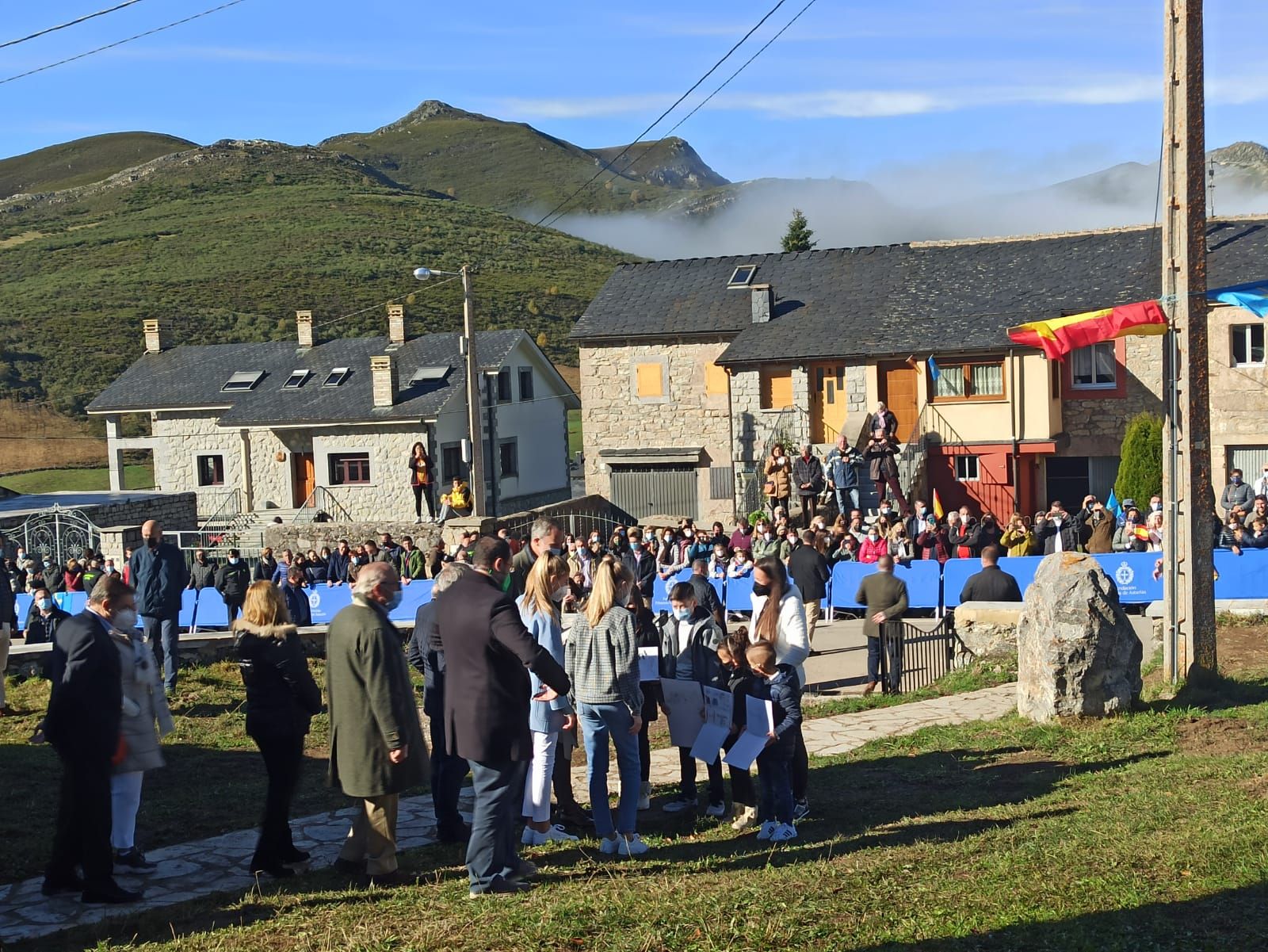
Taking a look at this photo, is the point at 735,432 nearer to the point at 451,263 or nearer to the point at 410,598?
the point at 410,598

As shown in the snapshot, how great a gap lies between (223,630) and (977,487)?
17599 millimetres

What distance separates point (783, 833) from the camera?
8070mm

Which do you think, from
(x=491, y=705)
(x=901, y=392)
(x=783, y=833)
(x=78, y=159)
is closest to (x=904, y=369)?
(x=901, y=392)

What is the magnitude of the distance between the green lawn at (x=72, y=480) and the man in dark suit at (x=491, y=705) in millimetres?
48062

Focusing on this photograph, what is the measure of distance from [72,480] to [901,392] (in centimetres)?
3666

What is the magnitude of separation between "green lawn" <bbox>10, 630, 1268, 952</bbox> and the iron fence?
4.24 m

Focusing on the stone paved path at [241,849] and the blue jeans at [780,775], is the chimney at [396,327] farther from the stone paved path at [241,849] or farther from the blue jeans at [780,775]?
the blue jeans at [780,775]

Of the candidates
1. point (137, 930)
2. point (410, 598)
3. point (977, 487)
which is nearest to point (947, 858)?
point (137, 930)

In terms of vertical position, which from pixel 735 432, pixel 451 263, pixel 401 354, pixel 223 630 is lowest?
pixel 223 630

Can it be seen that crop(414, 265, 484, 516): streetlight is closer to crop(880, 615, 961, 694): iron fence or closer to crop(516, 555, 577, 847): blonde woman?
crop(880, 615, 961, 694): iron fence

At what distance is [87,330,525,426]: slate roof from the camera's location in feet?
130

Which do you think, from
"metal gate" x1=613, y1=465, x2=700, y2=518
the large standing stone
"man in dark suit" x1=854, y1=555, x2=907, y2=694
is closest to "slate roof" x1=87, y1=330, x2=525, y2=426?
"metal gate" x1=613, y1=465, x2=700, y2=518

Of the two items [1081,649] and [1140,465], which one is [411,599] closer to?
[1081,649]

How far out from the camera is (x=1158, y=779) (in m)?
8.87
